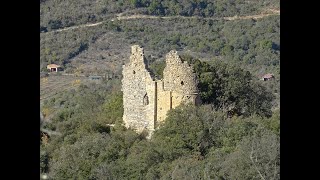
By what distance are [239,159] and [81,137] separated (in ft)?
13.6

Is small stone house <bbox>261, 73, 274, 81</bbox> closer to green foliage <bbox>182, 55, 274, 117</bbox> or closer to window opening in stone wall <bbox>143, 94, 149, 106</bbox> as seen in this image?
green foliage <bbox>182, 55, 274, 117</bbox>

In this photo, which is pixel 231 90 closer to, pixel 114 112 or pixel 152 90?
pixel 152 90

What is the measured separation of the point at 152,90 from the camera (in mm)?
15883

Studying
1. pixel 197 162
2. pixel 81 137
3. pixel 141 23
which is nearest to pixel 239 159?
pixel 197 162

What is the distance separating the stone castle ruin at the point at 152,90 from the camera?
1543 cm

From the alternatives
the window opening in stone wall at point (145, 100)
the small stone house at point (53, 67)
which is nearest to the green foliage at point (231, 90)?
the window opening in stone wall at point (145, 100)

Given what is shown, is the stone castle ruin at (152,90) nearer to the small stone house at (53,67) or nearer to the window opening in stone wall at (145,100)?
the window opening in stone wall at (145,100)

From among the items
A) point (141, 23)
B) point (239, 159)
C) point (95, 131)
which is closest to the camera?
point (239, 159)

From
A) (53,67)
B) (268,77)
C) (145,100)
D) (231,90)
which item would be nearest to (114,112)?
(145,100)

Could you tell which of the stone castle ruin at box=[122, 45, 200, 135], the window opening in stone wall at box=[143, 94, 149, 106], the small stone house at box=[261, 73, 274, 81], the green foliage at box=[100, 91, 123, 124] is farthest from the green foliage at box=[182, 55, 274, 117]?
the small stone house at box=[261, 73, 274, 81]
